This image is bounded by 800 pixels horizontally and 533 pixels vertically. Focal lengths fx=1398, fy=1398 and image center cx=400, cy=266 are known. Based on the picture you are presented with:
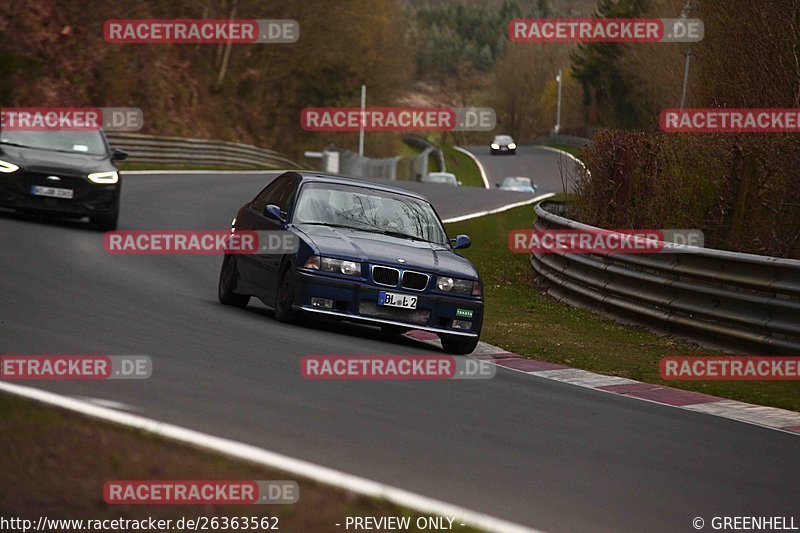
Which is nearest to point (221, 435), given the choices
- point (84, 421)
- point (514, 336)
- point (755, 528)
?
point (84, 421)

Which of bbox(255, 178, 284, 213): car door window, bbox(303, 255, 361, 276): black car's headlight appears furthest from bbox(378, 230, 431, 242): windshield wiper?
bbox(255, 178, 284, 213): car door window

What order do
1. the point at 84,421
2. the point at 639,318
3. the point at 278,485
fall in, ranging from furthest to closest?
the point at 639,318, the point at 84,421, the point at 278,485

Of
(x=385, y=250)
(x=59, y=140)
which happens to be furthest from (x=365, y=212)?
(x=59, y=140)

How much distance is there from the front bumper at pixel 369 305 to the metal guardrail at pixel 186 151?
105ft

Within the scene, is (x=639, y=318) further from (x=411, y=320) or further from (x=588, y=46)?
(x=588, y=46)

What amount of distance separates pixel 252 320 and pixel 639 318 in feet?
16.8

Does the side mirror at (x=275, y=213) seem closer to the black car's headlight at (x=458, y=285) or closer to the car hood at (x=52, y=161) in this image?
the black car's headlight at (x=458, y=285)

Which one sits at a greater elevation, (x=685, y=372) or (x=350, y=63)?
(x=350, y=63)

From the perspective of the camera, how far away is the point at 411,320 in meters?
12.2

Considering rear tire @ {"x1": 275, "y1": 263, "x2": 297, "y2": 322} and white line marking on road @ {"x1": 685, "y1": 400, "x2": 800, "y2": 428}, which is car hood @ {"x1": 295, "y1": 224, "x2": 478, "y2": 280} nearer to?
rear tire @ {"x1": 275, "y1": 263, "x2": 297, "y2": 322}

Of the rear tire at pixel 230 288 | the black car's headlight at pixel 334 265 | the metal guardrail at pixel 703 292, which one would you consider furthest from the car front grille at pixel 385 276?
the metal guardrail at pixel 703 292

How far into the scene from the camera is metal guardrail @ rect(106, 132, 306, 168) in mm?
44875

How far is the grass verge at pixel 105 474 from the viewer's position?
17.3ft

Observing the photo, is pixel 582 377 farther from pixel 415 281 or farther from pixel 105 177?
pixel 105 177
